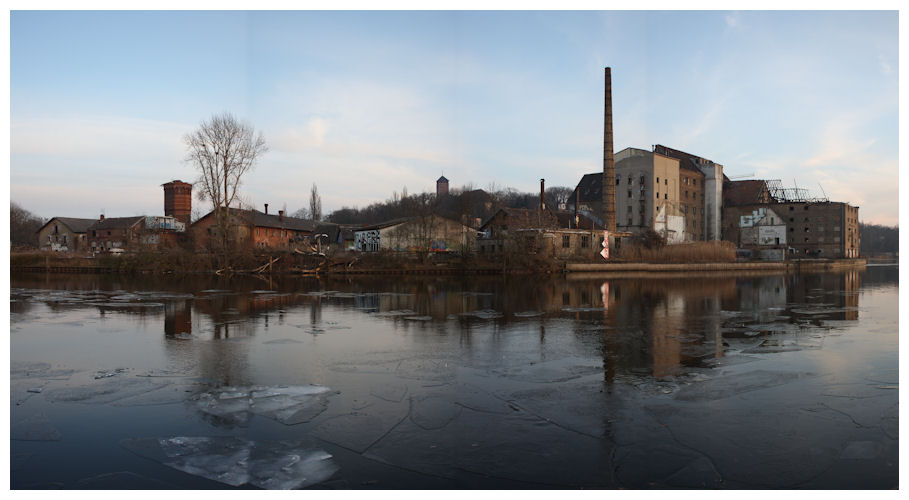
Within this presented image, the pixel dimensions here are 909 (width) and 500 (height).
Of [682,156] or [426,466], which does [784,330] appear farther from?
[682,156]

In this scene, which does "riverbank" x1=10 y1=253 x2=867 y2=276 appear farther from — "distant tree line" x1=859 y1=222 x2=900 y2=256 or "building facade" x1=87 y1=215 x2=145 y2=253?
"distant tree line" x1=859 y1=222 x2=900 y2=256

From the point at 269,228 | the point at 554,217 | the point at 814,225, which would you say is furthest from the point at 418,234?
the point at 814,225

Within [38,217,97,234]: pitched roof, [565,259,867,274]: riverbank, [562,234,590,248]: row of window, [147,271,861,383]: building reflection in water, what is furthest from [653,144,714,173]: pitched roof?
[38,217,97,234]: pitched roof

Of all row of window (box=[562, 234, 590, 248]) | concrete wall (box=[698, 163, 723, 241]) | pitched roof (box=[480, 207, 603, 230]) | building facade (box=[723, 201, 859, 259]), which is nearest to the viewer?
row of window (box=[562, 234, 590, 248])

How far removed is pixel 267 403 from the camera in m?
6.69

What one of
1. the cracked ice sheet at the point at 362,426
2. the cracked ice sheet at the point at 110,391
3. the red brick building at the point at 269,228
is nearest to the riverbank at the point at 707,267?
the red brick building at the point at 269,228

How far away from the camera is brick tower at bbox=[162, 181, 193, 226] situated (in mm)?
84312

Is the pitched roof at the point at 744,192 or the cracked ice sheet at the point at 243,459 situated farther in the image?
the pitched roof at the point at 744,192

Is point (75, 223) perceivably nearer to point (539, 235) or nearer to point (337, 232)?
point (337, 232)

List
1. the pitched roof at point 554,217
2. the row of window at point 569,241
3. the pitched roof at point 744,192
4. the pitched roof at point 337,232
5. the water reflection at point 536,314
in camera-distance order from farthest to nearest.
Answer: the pitched roof at point 744,192, the pitched roof at point 337,232, the pitched roof at point 554,217, the row of window at point 569,241, the water reflection at point 536,314

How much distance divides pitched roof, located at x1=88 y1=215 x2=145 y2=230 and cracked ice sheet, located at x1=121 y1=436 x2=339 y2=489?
73863 mm

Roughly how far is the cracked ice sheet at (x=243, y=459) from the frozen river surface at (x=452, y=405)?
0.02m

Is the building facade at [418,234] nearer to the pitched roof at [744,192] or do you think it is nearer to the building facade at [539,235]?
the building facade at [539,235]

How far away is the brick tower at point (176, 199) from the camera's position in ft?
277
